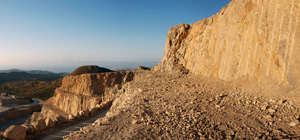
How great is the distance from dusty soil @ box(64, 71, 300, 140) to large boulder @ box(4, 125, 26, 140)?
2.78 meters

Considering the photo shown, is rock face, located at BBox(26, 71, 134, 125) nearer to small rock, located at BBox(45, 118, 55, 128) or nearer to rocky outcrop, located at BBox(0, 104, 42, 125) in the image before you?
rocky outcrop, located at BBox(0, 104, 42, 125)

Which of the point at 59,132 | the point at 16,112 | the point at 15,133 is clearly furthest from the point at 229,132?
the point at 16,112

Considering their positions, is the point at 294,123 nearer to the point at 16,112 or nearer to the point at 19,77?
the point at 16,112

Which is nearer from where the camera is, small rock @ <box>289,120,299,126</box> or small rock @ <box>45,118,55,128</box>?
small rock @ <box>289,120,299,126</box>

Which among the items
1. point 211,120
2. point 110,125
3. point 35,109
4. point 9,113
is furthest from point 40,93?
point 211,120

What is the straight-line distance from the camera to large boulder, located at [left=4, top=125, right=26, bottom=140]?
7.22 m

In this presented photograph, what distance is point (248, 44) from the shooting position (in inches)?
328

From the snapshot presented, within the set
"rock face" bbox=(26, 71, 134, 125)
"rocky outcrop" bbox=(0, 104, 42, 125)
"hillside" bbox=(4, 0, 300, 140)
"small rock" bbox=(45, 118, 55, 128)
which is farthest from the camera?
"rocky outcrop" bbox=(0, 104, 42, 125)

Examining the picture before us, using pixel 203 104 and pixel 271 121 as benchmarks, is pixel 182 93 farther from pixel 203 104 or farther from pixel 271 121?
pixel 271 121

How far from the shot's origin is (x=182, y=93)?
29.5 ft

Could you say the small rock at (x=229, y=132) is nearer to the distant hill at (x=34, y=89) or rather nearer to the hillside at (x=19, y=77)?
the distant hill at (x=34, y=89)

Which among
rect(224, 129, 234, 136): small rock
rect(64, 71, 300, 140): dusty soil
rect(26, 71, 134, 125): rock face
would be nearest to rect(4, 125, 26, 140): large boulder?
rect(64, 71, 300, 140): dusty soil

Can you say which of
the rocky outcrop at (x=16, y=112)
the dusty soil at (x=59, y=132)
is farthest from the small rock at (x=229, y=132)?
the rocky outcrop at (x=16, y=112)

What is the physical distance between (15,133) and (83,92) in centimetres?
2054
